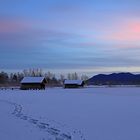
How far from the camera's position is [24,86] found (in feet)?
343

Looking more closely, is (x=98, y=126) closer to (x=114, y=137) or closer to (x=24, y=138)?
(x=114, y=137)

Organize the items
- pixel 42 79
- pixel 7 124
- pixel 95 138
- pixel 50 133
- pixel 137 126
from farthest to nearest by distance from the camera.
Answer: pixel 42 79 < pixel 7 124 < pixel 137 126 < pixel 50 133 < pixel 95 138

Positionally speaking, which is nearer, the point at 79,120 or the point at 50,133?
the point at 50,133

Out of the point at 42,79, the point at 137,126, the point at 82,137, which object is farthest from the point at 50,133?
the point at 42,79

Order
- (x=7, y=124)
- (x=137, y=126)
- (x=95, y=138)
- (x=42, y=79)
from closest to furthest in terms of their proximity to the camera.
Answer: (x=95, y=138) < (x=137, y=126) < (x=7, y=124) < (x=42, y=79)

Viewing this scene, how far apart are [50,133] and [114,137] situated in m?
2.39

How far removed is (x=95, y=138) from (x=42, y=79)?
297 feet

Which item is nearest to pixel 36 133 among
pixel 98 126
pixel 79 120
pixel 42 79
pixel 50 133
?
pixel 50 133

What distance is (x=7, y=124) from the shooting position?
16.6 meters

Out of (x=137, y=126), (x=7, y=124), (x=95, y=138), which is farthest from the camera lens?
(x=7, y=124)

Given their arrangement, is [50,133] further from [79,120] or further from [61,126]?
[79,120]

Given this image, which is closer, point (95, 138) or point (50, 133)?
point (95, 138)

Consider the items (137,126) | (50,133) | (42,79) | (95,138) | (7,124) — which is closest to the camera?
(95,138)

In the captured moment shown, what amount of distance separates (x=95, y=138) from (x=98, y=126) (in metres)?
2.95
